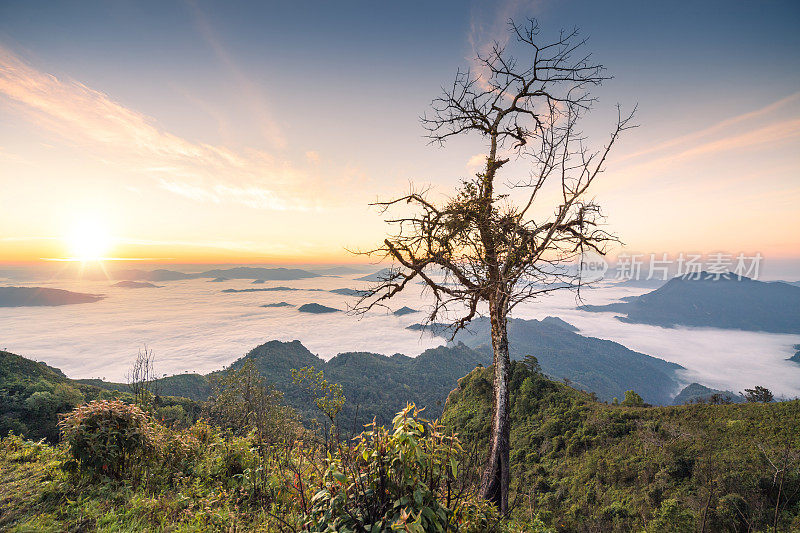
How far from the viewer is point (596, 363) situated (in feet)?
493

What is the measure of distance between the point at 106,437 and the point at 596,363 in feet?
602

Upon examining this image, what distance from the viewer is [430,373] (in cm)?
10694

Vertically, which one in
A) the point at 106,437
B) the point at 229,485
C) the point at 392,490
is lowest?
the point at 229,485

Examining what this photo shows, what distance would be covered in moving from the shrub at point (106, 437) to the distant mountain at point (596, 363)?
122 metres

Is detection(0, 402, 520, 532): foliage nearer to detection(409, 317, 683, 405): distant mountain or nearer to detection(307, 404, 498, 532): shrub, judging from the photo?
detection(307, 404, 498, 532): shrub

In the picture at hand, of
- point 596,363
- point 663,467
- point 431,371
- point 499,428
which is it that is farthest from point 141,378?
point 596,363

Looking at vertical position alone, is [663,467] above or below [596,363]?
above

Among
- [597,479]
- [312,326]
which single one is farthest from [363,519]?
[312,326]

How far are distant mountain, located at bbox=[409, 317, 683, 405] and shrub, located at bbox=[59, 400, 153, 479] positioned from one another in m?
122

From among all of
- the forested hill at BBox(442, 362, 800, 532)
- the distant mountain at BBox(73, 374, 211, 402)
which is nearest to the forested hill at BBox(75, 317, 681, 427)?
the distant mountain at BBox(73, 374, 211, 402)

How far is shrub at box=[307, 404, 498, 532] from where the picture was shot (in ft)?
7.05

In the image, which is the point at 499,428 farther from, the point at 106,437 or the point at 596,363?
the point at 596,363

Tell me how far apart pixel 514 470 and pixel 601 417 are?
664cm

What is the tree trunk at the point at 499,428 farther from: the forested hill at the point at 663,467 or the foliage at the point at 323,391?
the foliage at the point at 323,391
